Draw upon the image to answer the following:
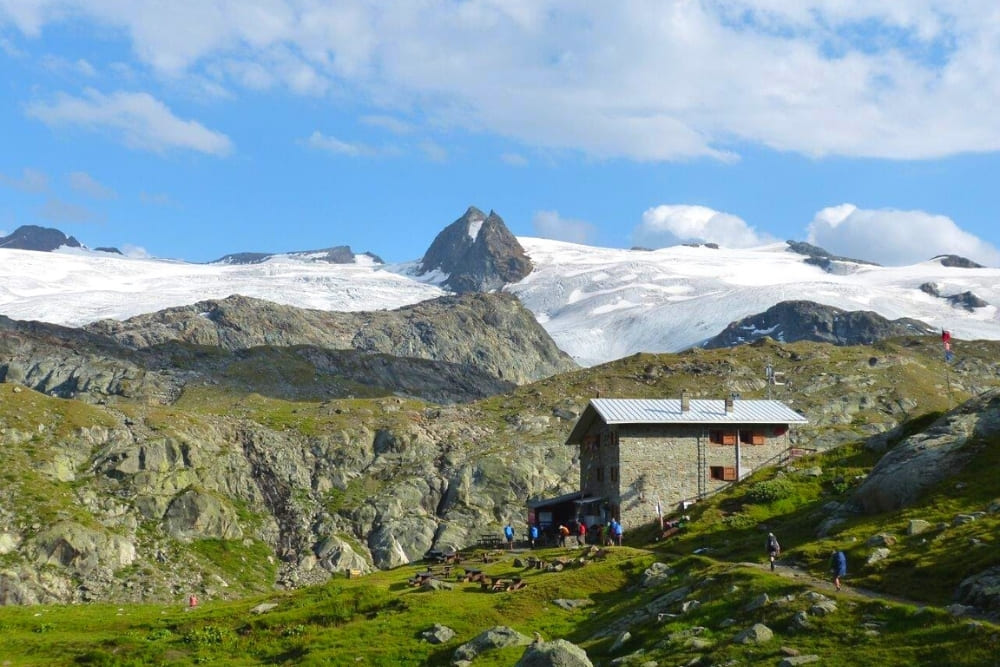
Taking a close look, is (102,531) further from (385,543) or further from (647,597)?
(647,597)

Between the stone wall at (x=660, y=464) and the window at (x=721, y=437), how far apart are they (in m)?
0.18

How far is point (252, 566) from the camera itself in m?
123

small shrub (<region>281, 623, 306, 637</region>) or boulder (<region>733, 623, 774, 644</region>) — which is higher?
boulder (<region>733, 623, 774, 644</region>)

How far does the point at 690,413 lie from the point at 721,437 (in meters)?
3.10

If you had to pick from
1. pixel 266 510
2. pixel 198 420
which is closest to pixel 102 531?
pixel 266 510

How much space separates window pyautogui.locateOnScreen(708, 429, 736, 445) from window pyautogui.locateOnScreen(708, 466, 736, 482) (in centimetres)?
207

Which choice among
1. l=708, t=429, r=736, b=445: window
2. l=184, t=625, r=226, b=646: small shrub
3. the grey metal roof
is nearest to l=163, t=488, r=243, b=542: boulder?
the grey metal roof

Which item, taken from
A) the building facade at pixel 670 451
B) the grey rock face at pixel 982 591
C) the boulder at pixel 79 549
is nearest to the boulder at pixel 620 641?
the grey rock face at pixel 982 591

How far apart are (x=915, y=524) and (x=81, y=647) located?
122 feet

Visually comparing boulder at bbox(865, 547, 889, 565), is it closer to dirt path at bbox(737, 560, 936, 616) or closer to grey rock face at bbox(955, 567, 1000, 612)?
dirt path at bbox(737, 560, 936, 616)

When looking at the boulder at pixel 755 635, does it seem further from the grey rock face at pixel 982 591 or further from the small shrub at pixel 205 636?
the small shrub at pixel 205 636

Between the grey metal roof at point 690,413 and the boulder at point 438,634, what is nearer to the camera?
the boulder at point 438,634

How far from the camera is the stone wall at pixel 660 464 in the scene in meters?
78.7

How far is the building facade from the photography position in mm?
78812
